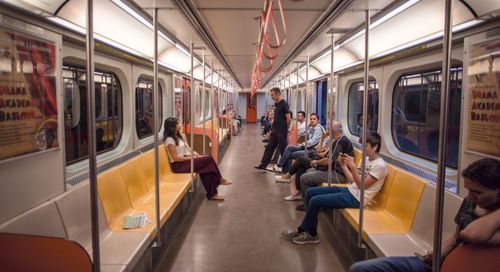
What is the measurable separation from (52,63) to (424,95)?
429 centimetres

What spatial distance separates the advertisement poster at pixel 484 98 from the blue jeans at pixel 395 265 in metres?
1.00

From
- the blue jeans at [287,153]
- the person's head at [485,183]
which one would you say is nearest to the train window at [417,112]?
the person's head at [485,183]

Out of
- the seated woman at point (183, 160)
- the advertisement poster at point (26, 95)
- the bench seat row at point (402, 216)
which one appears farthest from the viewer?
the seated woman at point (183, 160)

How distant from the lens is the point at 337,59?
25.2 ft

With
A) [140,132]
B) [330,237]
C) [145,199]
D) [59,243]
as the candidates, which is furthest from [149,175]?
[59,243]

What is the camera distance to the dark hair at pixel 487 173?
2043 mm

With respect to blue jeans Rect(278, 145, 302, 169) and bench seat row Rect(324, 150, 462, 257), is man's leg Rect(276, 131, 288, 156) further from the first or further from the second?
bench seat row Rect(324, 150, 462, 257)

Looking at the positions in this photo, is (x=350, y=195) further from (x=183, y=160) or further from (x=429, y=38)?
(x=183, y=160)

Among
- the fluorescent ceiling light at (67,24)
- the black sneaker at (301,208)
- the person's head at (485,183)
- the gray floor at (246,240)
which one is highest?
the fluorescent ceiling light at (67,24)

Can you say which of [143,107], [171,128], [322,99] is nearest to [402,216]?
[171,128]

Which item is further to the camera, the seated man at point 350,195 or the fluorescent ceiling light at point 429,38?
the seated man at point 350,195

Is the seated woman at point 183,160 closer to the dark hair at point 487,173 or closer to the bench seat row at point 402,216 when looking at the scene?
the bench seat row at point 402,216

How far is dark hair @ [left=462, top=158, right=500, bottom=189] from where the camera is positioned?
2043 mm

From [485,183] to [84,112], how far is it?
3.75 m
